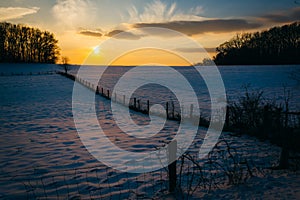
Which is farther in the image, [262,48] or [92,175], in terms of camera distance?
[262,48]

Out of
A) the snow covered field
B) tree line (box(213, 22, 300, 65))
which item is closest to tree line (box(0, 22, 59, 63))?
tree line (box(213, 22, 300, 65))

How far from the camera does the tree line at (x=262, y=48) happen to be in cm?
6706

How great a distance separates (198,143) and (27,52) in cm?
9031

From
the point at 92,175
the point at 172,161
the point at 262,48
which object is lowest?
the point at 92,175

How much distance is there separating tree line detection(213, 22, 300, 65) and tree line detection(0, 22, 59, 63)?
6168cm

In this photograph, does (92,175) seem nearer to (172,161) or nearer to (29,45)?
(172,161)

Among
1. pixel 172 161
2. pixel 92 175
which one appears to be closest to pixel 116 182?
pixel 92 175

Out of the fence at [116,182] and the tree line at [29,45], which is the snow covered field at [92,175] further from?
the tree line at [29,45]

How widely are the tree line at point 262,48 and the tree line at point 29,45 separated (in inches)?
2428

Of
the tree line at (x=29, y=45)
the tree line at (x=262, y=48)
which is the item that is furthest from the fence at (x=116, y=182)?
the tree line at (x=29, y=45)

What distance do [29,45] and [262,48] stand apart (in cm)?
8607

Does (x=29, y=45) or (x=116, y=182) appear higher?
(x=29, y=45)

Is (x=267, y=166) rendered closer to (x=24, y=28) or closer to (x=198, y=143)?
(x=198, y=143)

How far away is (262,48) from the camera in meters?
78.8
